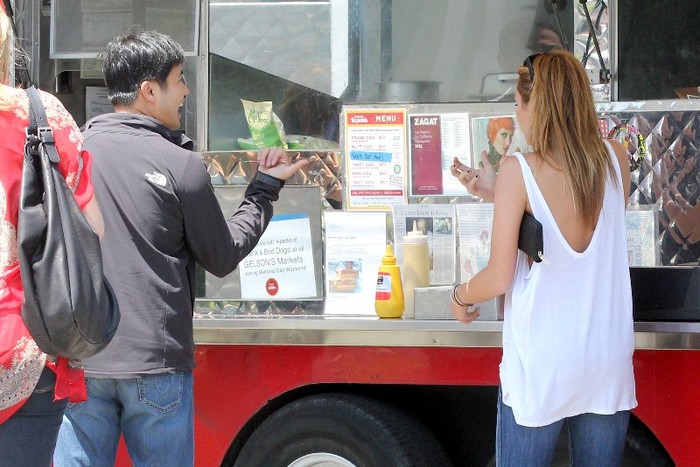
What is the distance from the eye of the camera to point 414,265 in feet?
11.2

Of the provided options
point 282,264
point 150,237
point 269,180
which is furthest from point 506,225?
point 282,264

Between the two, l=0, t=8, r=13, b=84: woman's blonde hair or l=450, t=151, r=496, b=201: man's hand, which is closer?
l=0, t=8, r=13, b=84: woman's blonde hair

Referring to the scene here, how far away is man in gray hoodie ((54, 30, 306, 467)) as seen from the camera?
Result: 2.59 metres

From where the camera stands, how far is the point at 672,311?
325 cm

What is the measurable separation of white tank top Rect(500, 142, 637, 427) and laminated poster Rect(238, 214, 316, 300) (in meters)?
1.18

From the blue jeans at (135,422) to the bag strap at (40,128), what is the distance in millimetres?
805

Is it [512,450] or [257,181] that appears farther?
[257,181]

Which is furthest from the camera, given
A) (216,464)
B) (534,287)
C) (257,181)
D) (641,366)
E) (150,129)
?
(216,464)

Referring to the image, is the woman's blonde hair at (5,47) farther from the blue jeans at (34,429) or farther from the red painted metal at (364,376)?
the red painted metal at (364,376)

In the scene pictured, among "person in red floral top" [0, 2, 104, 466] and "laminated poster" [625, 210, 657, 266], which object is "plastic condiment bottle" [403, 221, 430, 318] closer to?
"laminated poster" [625, 210, 657, 266]

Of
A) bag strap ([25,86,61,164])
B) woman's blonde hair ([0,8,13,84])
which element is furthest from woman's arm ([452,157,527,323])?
woman's blonde hair ([0,8,13,84])

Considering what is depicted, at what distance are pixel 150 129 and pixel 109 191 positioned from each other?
0.21 metres

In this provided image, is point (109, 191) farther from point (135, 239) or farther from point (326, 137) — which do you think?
point (326, 137)

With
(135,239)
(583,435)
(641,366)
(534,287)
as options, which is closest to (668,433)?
(641,366)
